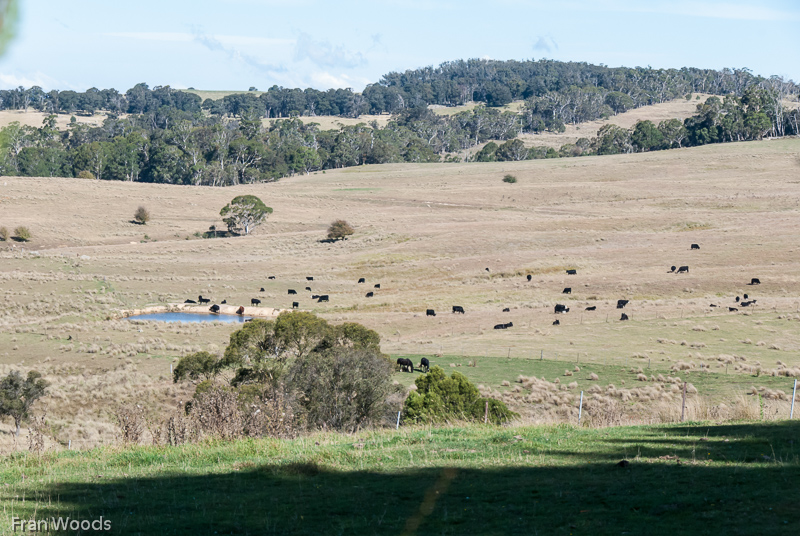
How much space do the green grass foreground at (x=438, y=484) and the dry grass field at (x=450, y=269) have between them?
3.97 metres

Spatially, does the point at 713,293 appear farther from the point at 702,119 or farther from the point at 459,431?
the point at 702,119

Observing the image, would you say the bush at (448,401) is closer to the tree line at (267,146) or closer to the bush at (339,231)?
the bush at (339,231)

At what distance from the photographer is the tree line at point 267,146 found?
5989 inches

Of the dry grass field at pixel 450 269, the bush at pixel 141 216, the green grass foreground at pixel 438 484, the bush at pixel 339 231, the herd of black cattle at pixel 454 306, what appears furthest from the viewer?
the bush at pixel 141 216

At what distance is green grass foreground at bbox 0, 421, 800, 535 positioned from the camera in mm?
7953

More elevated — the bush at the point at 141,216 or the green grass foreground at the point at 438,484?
the green grass foreground at the point at 438,484

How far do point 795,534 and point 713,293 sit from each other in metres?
54.1

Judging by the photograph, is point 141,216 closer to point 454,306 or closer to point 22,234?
point 22,234

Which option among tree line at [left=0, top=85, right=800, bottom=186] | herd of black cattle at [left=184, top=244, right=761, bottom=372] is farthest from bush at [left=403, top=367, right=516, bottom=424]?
tree line at [left=0, top=85, right=800, bottom=186]

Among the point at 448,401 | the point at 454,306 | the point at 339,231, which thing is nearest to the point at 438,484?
the point at 448,401

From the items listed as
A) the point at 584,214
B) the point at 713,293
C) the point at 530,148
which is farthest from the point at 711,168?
the point at 713,293

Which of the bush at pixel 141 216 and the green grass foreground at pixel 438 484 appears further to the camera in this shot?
the bush at pixel 141 216

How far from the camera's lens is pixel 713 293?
57.3 meters

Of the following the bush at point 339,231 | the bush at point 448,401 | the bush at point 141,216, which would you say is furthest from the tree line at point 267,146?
the bush at point 448,401
